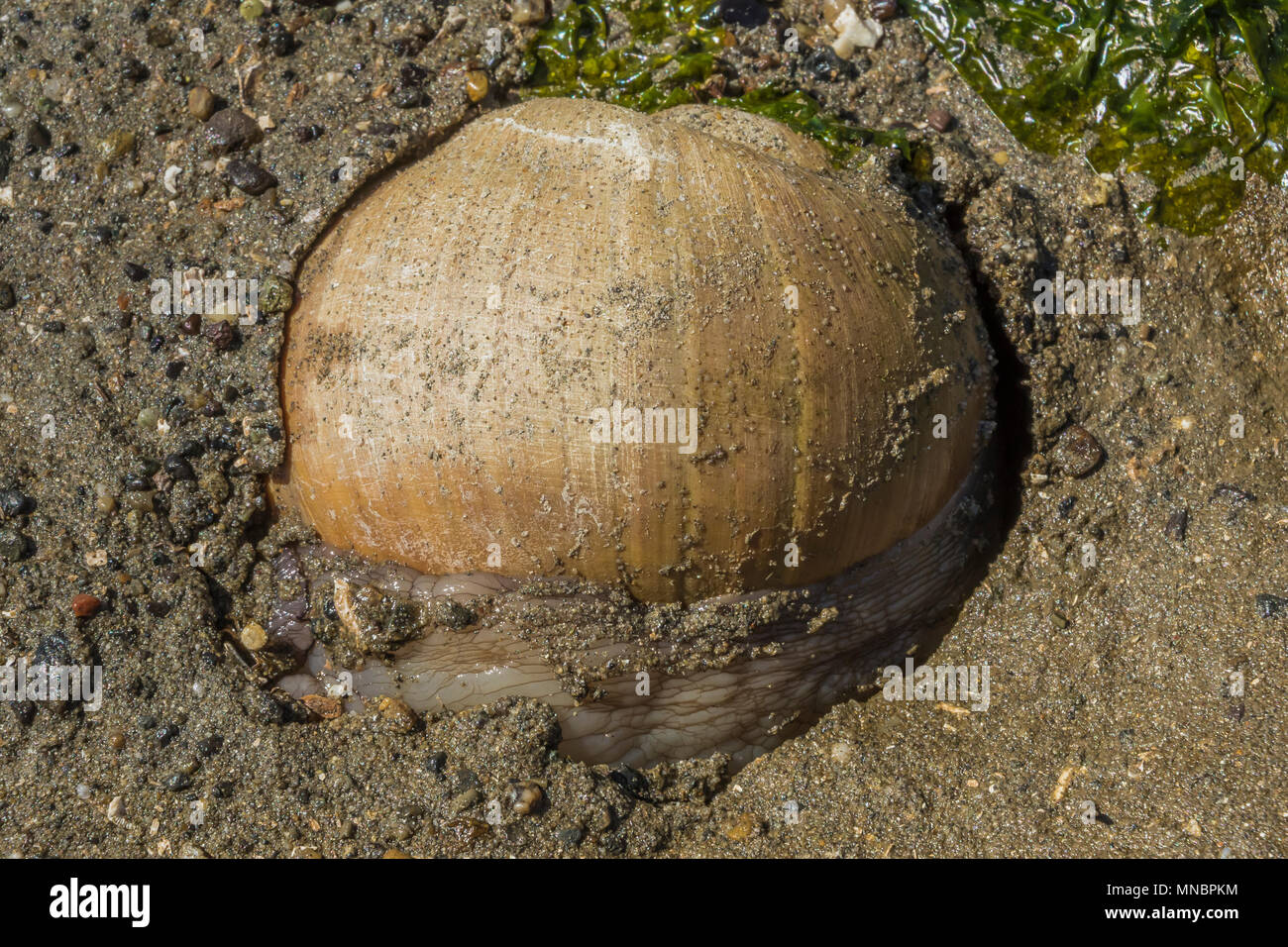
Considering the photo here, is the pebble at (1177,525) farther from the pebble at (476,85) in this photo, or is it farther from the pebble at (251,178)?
the pebble at (251,178)

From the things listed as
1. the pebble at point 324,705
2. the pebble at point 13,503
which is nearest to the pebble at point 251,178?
the pebble at point 13,503

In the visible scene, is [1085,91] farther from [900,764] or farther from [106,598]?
[106,598]

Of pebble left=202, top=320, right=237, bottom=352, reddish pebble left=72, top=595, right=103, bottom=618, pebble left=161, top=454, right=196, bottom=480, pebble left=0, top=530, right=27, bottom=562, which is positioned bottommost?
reddish pebble left=72, top=595, right=103, bottom=618

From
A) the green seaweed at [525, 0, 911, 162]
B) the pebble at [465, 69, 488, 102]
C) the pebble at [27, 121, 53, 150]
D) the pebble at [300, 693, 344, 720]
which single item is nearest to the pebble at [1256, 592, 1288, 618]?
the green seaweed at [525, 0, 911, 162]

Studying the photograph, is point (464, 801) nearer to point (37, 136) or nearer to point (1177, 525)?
point (1177, 525)

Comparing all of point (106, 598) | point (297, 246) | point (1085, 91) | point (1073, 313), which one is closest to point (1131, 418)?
point (1073, 313)

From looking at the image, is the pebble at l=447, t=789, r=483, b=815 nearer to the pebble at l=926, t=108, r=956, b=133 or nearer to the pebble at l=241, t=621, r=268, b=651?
the pebble at l=241, t=621, r=268, b=651
